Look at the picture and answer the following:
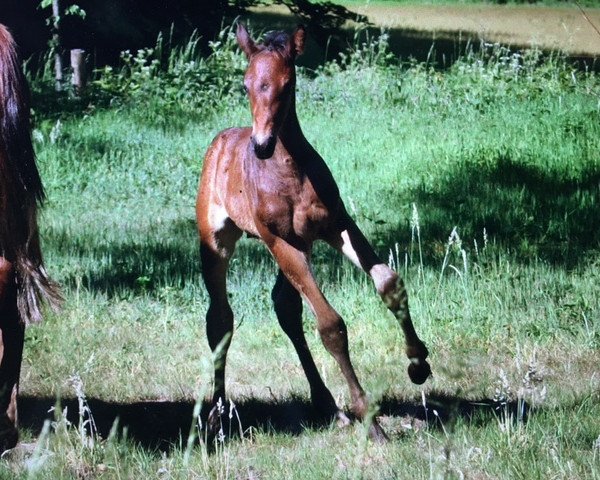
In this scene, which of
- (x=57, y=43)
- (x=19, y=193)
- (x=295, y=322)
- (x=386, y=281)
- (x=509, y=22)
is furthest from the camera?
(x=509, y=22)

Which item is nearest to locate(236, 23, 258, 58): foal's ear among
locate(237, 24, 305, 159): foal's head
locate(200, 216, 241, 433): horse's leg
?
locate(237, 24, 305, 159): foal's head

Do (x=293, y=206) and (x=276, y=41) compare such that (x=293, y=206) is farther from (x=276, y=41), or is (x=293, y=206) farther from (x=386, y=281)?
(x=276, y=41)

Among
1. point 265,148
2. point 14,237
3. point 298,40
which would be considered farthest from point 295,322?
point 14,237

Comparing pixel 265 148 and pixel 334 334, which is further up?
pixel 265 148

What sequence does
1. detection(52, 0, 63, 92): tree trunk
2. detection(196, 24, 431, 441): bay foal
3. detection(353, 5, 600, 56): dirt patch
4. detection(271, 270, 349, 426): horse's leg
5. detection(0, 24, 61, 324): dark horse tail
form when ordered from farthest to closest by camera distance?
detection(353, 5, 600, 56): dirt patch < detection(52, 0, 63, 92): tree trunk < detection(271, 270, 349, 426): horse's leg < detection(196, 24, 431, 441): bay foal < detection(0, 24, 61, 324): dark horse tail

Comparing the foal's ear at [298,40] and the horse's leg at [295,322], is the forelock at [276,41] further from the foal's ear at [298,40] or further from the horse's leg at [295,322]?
the horse's leg at [295,322]

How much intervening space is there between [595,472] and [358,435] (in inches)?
48.2

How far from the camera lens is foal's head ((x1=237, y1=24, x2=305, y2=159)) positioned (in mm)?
5027

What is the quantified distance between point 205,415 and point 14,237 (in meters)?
→ 1.73

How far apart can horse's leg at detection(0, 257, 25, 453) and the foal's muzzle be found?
1.23 m

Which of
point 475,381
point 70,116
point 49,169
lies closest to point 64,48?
point 70,116

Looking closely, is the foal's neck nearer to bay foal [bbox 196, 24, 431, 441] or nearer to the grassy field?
bay foal [bbox 196, 24, 431, 441]

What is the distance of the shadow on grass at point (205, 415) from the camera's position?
219 inches

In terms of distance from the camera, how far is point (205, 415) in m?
6.17
